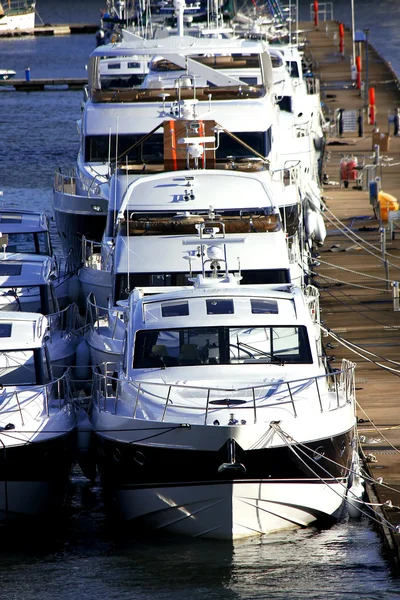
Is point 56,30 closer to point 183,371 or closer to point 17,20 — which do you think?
point 17,20

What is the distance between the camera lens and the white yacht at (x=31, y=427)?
16.2 m

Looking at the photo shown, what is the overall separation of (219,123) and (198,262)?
9.12m

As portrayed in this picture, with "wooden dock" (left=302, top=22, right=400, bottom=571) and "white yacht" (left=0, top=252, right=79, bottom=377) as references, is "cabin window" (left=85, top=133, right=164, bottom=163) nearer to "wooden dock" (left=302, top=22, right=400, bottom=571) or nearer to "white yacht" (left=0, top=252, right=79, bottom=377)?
"wooden dock" (left=302, top=22, right=400, bottom=571)

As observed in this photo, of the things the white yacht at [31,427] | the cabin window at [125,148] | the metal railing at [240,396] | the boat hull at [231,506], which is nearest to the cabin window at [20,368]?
the white yacht at [31,427]

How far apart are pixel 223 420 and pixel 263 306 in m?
2.42

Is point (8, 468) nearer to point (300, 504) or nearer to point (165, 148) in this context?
point (300, 504)

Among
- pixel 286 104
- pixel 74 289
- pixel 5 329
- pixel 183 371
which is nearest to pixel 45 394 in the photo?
pixel 5 329

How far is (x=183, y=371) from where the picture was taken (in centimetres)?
1664

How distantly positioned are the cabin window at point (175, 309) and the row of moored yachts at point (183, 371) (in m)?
0.03

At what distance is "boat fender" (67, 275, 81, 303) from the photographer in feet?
80.9

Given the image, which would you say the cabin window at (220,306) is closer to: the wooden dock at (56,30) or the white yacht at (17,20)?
the wooden dock at (56,30)

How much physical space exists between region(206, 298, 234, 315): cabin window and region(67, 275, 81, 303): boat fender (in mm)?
7739

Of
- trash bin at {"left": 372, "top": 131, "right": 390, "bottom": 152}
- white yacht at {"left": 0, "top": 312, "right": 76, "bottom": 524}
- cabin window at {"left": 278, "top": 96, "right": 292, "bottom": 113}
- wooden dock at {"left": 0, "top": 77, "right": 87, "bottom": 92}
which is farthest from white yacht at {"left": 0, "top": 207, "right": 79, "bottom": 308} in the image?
wooden dock at {"left": 0, "top": 77, "right": 87, "bottom": 92}

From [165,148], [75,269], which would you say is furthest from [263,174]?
[75,269]
